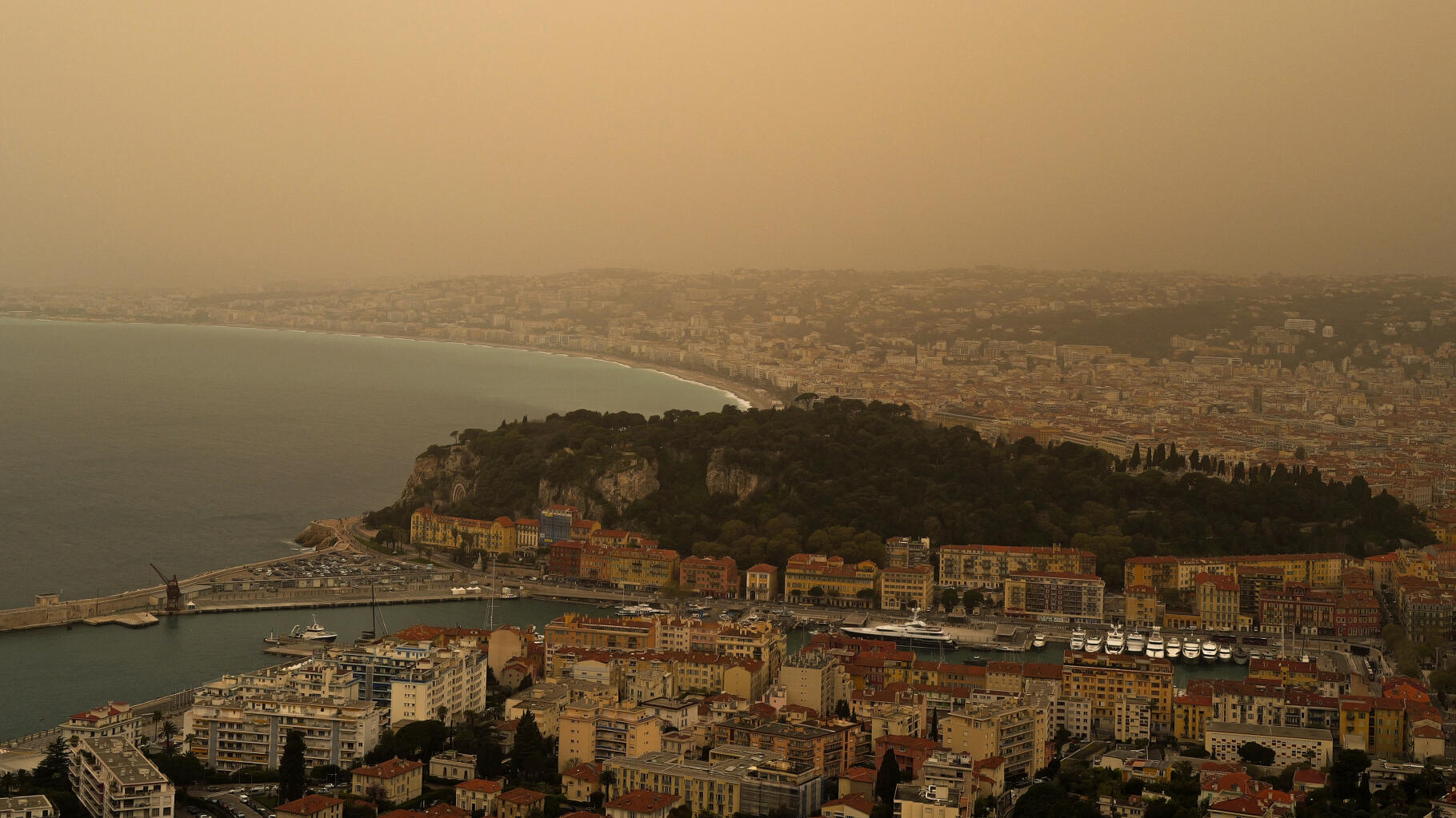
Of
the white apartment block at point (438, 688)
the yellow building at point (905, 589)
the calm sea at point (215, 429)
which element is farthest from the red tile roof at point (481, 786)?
the yellow building at point (905, 589)

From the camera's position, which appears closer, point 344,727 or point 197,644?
point 344,727

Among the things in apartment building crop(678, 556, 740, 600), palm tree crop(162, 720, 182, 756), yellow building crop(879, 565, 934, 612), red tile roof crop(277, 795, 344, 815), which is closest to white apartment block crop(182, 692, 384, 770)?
palm tree crop(162, 720, 182, 756)

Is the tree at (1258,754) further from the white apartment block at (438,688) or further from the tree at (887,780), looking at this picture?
the white apartment block at (438,688)

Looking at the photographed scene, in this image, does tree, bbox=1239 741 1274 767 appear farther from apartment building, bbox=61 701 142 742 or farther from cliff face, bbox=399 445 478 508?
cliff face, bbox=399 445 478 508

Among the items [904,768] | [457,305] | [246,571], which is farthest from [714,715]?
[457,305]

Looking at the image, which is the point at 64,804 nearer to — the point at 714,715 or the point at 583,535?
the point at 714,715

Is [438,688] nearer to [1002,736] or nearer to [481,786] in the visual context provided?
[481,786]

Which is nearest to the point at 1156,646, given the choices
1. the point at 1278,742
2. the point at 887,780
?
the point at 1278,742
